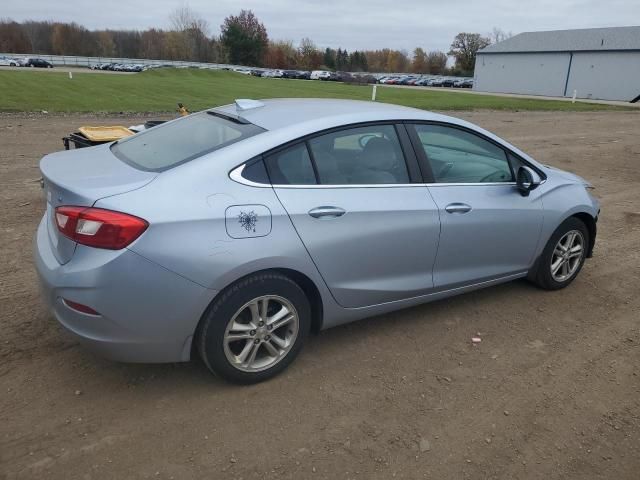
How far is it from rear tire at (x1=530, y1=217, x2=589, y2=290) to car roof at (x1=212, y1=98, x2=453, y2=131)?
1524 millimetres

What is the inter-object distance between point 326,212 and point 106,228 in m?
1.23

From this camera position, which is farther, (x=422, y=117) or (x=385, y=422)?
(x=422, y=117)

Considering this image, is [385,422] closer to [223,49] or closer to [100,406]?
[100,406]

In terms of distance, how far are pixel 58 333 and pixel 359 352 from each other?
81.6 inches

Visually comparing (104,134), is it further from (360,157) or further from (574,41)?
(574,41)

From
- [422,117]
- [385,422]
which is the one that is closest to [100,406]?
[385,422]

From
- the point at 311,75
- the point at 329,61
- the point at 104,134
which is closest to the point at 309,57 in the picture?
the point at 329,61

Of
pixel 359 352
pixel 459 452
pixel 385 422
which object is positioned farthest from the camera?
pixel 359 352

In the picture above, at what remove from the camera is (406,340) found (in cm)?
380

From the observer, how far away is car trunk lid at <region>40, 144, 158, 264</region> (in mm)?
2746

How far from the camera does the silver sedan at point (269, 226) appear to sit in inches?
106

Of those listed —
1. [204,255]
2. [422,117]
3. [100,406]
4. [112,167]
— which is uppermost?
[422,117]

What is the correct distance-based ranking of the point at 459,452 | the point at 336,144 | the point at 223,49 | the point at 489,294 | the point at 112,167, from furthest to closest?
1. the point at 223,49
2. the point at 489,294
3. the point at 336,144
4. the point at 112,167
5. the point at 459,452

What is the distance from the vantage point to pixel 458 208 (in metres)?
3.75
